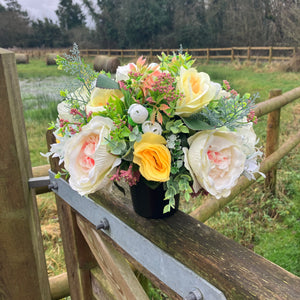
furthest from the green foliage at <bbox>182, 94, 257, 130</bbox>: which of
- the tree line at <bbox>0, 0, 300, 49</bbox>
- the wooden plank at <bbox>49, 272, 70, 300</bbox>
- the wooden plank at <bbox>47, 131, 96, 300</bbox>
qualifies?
the tree line at <bbox>0, 0, 300, 49</bbox>

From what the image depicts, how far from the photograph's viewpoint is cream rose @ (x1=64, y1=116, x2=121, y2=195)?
1.96 feet

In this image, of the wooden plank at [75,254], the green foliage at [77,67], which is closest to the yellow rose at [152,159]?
the green foliage at [77,67]

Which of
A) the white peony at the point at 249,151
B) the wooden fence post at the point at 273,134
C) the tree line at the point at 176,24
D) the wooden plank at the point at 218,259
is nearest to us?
the wooden plank at the point at 218,259

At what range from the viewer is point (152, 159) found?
575 mm

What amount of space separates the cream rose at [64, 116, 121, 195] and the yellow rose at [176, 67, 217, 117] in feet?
0.49

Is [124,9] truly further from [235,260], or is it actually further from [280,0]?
[235,260]

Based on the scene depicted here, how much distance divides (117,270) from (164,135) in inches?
19.6

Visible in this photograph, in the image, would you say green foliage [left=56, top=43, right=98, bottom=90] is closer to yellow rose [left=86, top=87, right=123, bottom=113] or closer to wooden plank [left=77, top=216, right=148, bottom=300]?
yellow rose [left=86, top=87, right=123, bottom=113]

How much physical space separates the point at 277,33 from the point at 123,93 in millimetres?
20697

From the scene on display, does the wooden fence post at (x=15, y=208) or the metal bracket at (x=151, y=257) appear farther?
the wooden fence post at (x=15, y=208)

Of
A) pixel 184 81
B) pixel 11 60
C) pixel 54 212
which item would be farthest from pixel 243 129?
pixel 54 212

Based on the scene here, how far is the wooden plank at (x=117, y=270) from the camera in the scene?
0.88 meters

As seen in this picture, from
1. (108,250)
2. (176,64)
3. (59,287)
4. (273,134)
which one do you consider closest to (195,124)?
(176,64)

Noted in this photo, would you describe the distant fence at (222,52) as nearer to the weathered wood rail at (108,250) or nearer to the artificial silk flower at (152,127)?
the weathered wood rail at (108,250)
